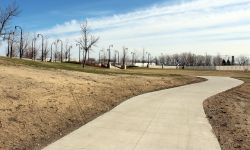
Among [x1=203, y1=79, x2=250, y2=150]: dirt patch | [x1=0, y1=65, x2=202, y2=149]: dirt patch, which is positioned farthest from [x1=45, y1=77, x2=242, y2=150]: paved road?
[x1=0, y1=65, x2=202, y2=149]: dirt patch

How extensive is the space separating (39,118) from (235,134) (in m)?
5.33

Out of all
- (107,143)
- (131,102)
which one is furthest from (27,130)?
(131,102)

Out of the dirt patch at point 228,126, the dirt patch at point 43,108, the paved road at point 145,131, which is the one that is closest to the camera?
the paved road at point 145,131

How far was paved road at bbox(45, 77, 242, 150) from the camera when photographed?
31.0ft

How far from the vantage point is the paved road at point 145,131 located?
9.46 metres

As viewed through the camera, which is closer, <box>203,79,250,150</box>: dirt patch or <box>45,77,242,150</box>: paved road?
<box>45,77,242,150</box>: paved road

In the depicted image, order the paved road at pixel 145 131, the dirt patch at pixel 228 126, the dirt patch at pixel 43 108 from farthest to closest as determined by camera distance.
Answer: the dirt patch at pixel 228 126, the dirt patch at pixel 43 108, the paved road at pixel 145 131

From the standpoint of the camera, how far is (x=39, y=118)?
11.5 m

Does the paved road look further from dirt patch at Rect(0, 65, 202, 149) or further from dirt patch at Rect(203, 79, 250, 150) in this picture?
dirt patch at Rect(0, 65, 202, 149)

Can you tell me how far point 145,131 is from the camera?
1117 centimetres

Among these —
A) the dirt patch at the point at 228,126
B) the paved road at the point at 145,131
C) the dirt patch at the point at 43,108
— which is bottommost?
the dirt patch at the point at 228,126

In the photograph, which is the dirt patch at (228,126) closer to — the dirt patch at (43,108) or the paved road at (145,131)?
the paved road at (145,131)

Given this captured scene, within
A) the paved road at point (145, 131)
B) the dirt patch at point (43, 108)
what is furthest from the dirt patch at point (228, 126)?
the dirt patch at point (43, 108)

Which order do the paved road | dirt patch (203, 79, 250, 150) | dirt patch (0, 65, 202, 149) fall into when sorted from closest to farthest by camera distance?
1. the paved road
2. dirt patch (0, 65, 202, 149)
3. dirt patch (203, 79, 250, 150)
